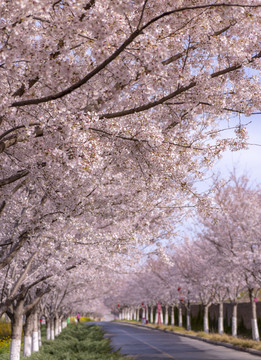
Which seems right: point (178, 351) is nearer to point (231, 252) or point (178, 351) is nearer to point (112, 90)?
point (231, 252)

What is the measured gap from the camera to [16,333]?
13414 mm

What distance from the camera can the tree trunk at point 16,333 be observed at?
1305 centimetres

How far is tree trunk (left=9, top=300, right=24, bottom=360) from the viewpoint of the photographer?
1305 centimetres

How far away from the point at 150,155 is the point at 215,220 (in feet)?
6.20

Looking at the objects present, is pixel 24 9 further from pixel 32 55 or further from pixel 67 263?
pixel 67 263

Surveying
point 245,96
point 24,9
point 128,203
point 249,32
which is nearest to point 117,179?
point 128,203

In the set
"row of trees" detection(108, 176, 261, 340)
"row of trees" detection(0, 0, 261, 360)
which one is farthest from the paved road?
"row of trees" detection(0, 0, 261, 360)

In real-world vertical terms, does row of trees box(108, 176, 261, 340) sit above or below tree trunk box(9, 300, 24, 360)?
above

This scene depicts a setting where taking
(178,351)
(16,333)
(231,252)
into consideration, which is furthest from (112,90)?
(231,252)

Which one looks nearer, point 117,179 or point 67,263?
point 117,179

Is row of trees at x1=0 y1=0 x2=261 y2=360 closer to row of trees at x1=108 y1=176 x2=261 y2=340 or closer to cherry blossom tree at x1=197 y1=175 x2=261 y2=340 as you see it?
row of trees at x1=108 y1=176 x2=261 y2=340

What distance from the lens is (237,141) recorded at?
6.92 m

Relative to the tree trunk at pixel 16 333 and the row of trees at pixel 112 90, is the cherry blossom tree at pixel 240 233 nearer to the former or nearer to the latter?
the tree trunk at pixel 16 333

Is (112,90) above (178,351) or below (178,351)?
above
